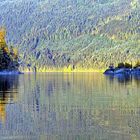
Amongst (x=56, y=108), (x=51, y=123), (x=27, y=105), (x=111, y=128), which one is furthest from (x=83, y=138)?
(x=27, y=105)

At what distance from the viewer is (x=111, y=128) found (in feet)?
122

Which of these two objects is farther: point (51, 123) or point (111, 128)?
point (51, 123)

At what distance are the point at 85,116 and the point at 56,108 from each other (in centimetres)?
775

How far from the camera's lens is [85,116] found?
44031 millimetres

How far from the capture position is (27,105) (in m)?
54.8

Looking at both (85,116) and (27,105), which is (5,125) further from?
(27,105)

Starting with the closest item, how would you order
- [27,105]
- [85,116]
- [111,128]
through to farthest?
1. [111,128]
2. [85,116]
3. [27,105]

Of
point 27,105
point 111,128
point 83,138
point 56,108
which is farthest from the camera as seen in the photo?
point 27,105

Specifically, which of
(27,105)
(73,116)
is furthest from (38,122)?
(27,105)

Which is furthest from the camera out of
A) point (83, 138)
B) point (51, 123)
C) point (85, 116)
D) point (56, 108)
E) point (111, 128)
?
point (56, 108)

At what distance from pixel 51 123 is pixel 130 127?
6257 millimetres

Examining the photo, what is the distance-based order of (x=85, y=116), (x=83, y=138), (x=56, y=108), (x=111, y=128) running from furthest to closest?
(x=56, y=108) → (x=85, y=116) → (x=111, y=128) → (x=83, y=138)

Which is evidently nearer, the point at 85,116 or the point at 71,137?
the point at 71,137

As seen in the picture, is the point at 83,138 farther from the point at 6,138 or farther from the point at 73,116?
the point at 73,116
